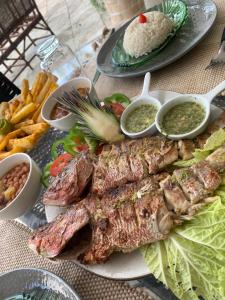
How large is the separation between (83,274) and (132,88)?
90 centimetres

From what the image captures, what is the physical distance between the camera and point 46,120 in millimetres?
1581

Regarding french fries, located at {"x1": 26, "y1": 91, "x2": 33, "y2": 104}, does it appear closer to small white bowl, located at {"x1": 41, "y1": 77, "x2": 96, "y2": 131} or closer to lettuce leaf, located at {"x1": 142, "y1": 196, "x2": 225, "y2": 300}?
small white bowl, located at {"x1": 41, "y1": 77, "x2": 96, "y2": 131}

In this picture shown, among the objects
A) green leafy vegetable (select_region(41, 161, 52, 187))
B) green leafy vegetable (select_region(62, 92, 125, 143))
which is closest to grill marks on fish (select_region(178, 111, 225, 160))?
green leafy vegetable (select_region(62, 92, 125, 143))

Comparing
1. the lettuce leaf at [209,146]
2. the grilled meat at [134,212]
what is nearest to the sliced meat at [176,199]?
the grilled meat at [134,212]

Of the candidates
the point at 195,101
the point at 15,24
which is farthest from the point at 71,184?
the point at 15,24

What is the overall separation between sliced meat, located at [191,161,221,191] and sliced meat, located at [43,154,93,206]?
38cm

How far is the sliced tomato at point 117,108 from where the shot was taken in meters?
1.40

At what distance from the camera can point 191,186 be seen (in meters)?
0.92

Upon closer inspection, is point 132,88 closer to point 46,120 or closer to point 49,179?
point 46,120

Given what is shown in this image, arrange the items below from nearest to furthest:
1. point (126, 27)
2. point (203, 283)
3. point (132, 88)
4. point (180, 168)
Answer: point (203, 283), point (180, 168), point (132, 88), point (126, 27)

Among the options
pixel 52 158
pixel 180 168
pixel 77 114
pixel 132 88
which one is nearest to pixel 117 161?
pixel 180 168

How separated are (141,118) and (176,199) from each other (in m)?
0.44

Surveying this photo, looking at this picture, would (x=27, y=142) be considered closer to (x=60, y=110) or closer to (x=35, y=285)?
(x=60, y=110)

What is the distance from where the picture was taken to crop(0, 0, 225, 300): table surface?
105 cm
